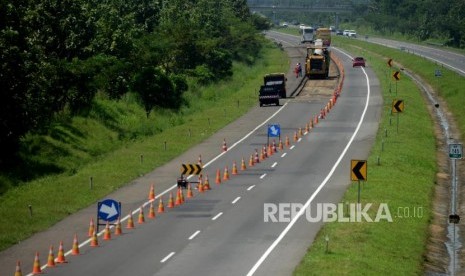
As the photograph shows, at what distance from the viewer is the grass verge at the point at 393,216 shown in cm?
3662

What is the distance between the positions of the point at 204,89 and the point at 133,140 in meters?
30.2

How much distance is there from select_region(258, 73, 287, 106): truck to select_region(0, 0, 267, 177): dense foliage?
7.30m

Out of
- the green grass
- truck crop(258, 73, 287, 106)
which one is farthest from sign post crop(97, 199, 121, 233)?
truck crop(258, 73, 287, 106)

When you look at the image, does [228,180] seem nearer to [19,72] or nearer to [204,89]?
[19,72]

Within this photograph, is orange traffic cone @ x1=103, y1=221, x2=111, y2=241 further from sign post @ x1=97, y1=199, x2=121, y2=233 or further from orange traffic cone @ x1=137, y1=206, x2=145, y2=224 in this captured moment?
orange traffic cone @ x1=137, y1=206, x2=145, y2=224

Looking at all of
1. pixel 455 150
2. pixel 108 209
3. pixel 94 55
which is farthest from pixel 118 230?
pixel 94 55

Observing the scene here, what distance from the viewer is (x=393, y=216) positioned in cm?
4662

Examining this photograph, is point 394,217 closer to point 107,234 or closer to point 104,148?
point 107,234

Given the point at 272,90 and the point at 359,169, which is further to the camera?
the point at 272,90

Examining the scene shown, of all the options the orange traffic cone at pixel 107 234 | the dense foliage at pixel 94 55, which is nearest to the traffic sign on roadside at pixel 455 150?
the orange traffic cone at pixel 107 234

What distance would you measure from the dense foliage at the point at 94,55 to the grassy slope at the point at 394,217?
60.8 ft

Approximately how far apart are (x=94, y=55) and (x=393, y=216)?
40261 millimetres

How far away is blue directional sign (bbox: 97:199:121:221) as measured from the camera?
39750 millimetres

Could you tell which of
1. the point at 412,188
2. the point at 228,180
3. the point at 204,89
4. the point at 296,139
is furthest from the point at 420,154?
the point at 204,89
